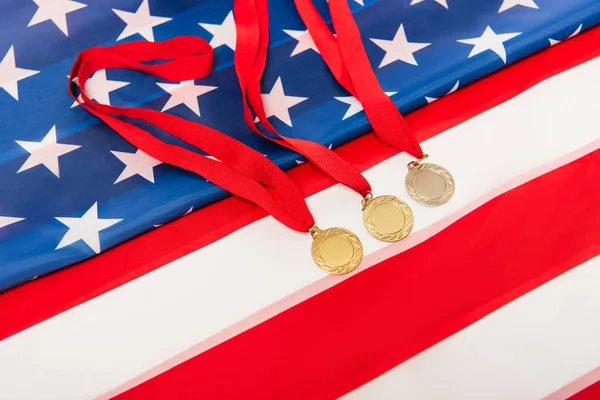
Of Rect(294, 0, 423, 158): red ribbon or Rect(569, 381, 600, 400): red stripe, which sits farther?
Rect(294, 0, 423, 158): red ribbon

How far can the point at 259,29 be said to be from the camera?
1086mm

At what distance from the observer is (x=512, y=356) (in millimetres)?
900

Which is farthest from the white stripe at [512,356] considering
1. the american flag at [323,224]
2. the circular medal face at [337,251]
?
the circular medal face at [337,251]

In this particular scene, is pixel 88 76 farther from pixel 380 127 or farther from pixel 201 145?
pixel 380 127

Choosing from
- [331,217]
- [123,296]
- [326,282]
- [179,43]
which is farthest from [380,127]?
[123,296]

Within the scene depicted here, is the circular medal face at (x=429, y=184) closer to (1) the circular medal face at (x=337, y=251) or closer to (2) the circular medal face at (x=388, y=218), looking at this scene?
(2) the circular medal face at (x=388, y=218)

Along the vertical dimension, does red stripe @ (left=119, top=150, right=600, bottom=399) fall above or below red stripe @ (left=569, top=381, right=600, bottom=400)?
above

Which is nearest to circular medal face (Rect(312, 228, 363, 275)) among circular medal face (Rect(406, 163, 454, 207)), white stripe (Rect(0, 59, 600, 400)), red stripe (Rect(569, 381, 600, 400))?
white stripe (Rect(0, 59, 600, 400))

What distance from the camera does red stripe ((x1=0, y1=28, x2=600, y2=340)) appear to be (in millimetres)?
938

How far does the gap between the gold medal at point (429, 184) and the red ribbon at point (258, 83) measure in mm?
92

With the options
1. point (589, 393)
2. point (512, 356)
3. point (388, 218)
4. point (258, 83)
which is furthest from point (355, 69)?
point (589, 393)

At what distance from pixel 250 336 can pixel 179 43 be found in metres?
0.65

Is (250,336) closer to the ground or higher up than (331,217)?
closer to the ground

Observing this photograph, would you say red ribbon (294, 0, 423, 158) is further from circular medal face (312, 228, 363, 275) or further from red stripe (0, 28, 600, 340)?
circular medal face (312, 228, 363, 275)
